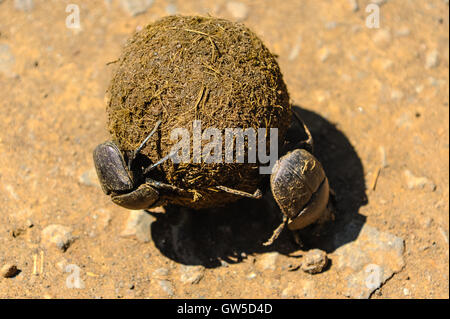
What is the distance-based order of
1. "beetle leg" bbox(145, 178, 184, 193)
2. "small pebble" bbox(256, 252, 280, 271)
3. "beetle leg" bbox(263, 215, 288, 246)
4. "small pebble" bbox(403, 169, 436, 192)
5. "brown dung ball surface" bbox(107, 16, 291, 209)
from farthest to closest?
"small pebble" bbox(403, 169, 436, 192) → "small pebble" bbox(256, 252, 280, 271) → "beetle leg" bbox(263, 215, 288, 246) → "beetle leg" bbox(145, 178, 184, 193) → "brown dung ball surface" bbox(107, 16, 291, 209)

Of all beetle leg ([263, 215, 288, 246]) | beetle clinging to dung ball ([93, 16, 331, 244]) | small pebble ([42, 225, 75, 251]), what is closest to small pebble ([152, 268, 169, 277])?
beetle clinging to dung ball ([93, 16, 331, 244])

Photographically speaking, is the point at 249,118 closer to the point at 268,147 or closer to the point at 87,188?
the point at 268,147

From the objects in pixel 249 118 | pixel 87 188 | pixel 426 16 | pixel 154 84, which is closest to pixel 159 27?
pixel 154 84

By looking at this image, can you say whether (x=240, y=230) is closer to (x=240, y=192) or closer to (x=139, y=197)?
(x=240, y=192)

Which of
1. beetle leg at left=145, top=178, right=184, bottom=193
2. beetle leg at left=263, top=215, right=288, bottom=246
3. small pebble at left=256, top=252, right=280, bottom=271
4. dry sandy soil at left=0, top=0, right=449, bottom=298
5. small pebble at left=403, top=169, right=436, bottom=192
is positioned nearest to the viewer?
beetle leg at left=145, top=178, right=184, bottom=193

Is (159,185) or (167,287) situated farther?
(167,287)

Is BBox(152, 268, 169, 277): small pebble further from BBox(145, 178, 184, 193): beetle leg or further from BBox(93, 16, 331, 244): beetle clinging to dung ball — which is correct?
BBox(145, 178, 184, 193): beetle leg

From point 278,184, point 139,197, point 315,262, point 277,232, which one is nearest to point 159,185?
point 139,197
